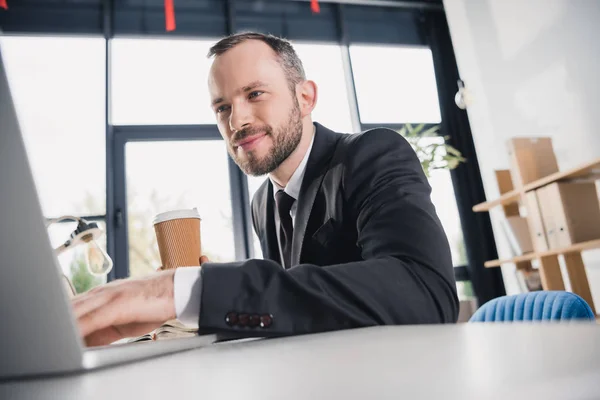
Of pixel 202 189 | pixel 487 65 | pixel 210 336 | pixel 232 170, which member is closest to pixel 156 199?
pixel 202 189

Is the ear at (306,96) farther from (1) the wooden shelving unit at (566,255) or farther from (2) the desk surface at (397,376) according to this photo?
(1) the wooden shelving unit at (566,255)

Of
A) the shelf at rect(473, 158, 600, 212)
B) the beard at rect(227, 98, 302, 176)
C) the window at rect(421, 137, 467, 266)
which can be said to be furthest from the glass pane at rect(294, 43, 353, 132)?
the beard at rect(227, 98, 302, 176)

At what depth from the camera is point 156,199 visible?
419cm

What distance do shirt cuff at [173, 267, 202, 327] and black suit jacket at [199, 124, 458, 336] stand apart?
3 cm

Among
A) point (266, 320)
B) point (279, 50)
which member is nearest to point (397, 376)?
point (266, 320)

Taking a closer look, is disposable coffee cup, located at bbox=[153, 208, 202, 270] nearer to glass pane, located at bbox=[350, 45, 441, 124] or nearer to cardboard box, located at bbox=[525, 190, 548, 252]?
cardboard box, located at bbox=[525, 190, 548, 252]

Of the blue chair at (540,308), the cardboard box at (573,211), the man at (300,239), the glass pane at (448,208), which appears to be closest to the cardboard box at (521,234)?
the cardboard box at (573,211)

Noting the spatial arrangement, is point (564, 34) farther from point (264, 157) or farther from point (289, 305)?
point (289, 305)

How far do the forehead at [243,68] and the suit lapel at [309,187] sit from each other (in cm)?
28

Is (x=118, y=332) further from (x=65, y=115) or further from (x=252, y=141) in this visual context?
(x=65, y=115)

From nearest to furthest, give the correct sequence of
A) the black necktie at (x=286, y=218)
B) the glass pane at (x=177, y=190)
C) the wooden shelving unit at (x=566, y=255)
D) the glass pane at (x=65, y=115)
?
the black necktie at (x=286, y=218)
the wooden shelving unit at (x=566, y=255)
the glass pane at (x=65, y=115)
the glass pane at (x=177, y=190)

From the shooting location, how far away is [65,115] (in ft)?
13.5

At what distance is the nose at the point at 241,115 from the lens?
4.74ft

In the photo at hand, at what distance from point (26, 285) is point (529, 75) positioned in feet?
14.5
